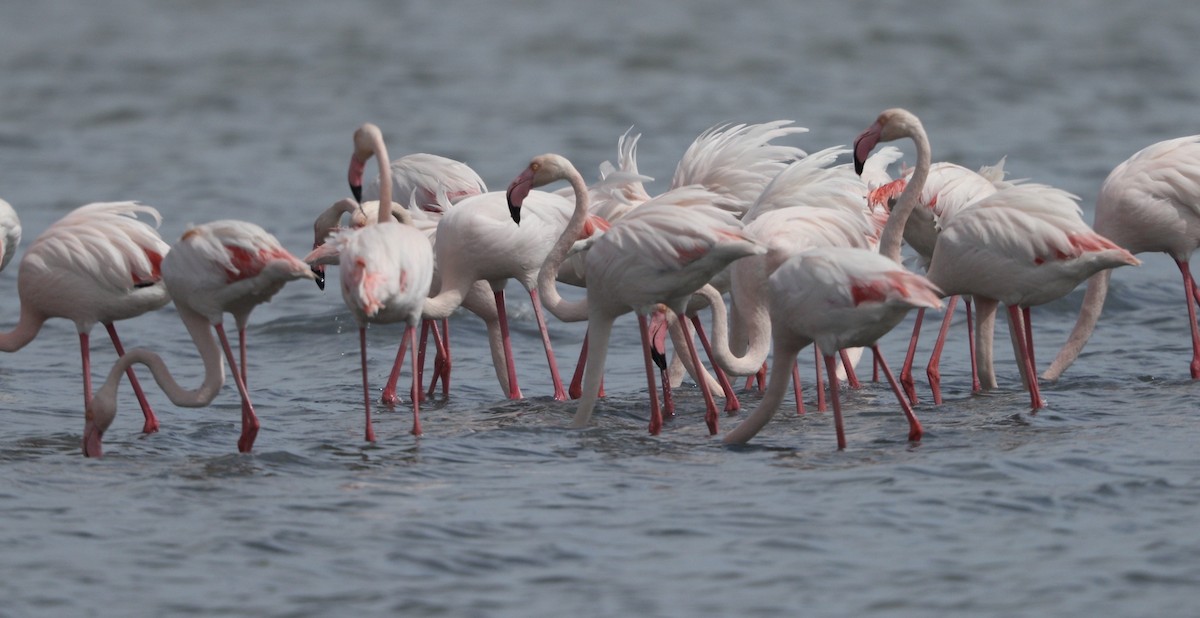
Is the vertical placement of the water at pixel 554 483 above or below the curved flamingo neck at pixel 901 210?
below

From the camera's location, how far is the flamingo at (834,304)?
615 cm

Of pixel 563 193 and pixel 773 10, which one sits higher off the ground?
pixel 773 10

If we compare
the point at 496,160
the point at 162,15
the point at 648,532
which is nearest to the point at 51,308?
the point at 648,532

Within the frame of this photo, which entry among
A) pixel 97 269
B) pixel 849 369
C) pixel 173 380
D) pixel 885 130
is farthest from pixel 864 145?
pixel 97 269

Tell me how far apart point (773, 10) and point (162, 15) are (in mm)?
9373

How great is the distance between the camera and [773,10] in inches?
1042

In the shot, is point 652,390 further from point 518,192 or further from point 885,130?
point 885,130

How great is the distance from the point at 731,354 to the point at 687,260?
0.80 meters

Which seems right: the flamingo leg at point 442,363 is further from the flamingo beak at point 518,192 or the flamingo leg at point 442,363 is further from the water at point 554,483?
the flamingo beak at point 518,192

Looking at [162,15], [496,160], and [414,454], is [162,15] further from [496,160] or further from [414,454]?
[414,454]

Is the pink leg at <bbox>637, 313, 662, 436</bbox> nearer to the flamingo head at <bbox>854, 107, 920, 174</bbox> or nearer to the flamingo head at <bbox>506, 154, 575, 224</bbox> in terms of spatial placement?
the flamingo head at <bbox>506, 154, 575, 224</bbox>

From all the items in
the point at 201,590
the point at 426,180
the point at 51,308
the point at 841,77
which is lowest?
the point at 201,590

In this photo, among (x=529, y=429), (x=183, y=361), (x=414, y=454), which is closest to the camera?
(x=414, y=454)

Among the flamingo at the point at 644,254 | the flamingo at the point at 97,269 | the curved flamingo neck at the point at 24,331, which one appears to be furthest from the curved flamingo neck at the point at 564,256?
the curved flamingo neck at the point at 24,331
